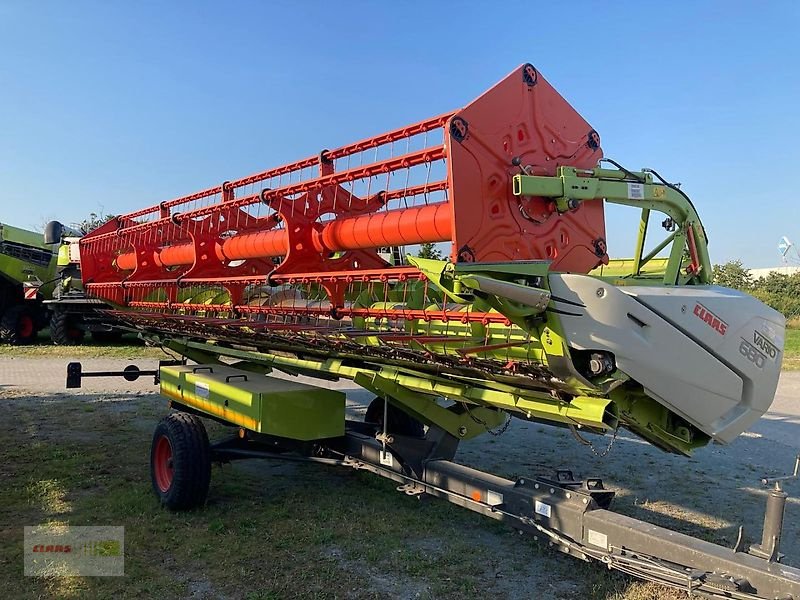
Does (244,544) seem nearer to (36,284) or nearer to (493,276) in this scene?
(493,276)

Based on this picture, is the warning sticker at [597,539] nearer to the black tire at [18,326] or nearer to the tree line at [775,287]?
the black tire at [18,326]

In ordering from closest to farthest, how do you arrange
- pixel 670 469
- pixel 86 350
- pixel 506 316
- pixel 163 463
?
pixel 506 316 < pixel 163 463 < pixel 670 469 < pixel 86 350

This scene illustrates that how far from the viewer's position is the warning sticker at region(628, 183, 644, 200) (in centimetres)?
364

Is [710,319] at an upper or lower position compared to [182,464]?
upper

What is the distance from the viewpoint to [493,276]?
10.0 ft

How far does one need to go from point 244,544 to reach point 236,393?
3.68 feet

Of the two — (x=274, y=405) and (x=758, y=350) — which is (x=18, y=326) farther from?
(x=758, y=350)

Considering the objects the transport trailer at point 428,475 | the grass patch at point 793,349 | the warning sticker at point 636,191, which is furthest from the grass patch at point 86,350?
the grass patch at point 793,349

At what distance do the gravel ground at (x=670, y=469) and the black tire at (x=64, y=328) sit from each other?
790cm

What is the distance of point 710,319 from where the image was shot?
3229 mm

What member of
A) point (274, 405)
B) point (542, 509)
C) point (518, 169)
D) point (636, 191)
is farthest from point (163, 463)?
point (636, 191)

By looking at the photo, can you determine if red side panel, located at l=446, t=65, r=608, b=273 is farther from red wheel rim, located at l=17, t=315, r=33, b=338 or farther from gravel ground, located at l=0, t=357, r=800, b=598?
red wheel rim, located at l=17, t=315, r=33, b=338

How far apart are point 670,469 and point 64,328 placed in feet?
53.8

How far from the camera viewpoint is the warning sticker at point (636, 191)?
3.64 m
